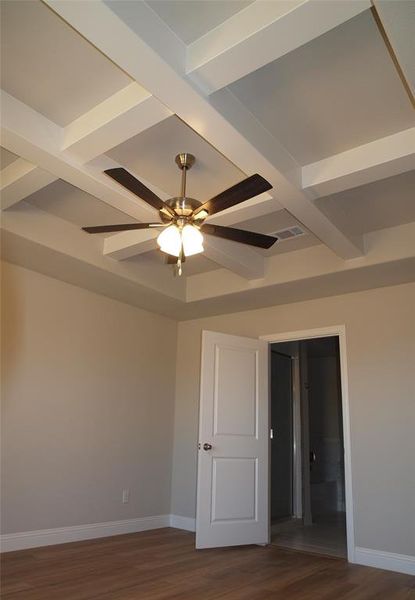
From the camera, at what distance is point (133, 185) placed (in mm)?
2467

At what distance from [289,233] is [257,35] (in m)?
2.35

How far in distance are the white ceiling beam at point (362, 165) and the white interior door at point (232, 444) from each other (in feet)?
7.07

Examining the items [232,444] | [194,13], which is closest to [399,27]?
[194,13]

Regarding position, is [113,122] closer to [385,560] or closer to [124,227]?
[124,227]

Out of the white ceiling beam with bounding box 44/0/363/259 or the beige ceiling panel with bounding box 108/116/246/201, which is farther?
the beige ceiling panel with bounding box 108/116/246/201

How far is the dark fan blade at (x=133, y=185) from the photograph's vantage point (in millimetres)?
2355

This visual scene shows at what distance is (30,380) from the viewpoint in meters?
4.23

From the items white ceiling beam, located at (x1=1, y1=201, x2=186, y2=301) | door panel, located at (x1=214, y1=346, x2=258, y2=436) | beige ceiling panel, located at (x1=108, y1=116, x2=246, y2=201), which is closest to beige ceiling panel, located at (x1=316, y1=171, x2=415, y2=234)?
beige ceiling panel, located at (x1=108, y1=116, x2=246, y2=201)

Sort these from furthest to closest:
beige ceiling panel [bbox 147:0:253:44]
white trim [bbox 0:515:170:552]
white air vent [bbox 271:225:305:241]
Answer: white air vent [bbox 271:225:305:241], white trim [bbox 0:515:170:552], beige ceiling panel [bbox 147:0:253:44]

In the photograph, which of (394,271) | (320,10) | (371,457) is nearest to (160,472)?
(371,457)

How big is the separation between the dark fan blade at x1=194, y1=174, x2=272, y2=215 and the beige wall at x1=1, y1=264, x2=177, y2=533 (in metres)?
2.37

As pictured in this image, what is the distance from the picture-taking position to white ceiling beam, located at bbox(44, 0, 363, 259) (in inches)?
72.1

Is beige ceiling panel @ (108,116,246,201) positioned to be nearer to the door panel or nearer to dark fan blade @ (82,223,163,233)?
dark fan blade @ (82,223,163,233)

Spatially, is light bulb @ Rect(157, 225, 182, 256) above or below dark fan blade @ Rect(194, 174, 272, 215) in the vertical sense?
below
